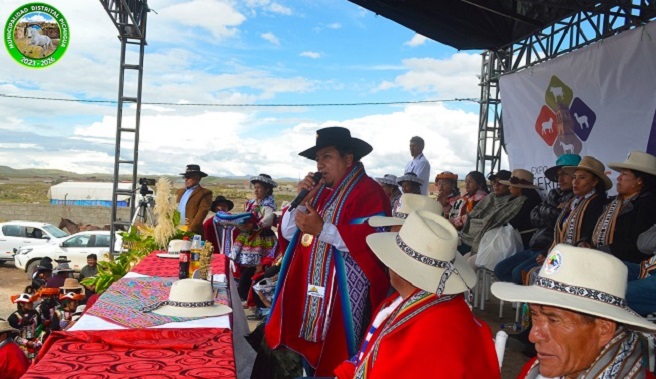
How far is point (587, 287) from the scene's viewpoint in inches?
67.9

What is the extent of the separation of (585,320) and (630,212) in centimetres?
304

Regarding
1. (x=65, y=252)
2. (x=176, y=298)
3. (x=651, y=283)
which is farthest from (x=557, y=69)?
(x=65, y=252)

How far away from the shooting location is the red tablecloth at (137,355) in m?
2.01

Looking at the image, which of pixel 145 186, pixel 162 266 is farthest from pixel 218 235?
pixel 162 266

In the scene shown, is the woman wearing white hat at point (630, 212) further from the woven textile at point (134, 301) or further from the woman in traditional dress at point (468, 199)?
the woven textile at point (134, 301)

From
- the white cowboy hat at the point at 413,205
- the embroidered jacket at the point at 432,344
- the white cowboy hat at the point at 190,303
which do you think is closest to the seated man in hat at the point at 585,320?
the embroidered jacket at the point at 432,344

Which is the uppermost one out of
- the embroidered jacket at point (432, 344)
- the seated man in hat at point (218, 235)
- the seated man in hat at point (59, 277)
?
the embroidered jacket at point (432, 344)

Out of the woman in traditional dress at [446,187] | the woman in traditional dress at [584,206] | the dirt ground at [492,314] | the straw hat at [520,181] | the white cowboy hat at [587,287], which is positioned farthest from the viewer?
the woman in traditional dress at [446,187]

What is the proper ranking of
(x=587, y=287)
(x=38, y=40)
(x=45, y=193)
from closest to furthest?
(x=587, y=287) < (x=38, y=40) < (x=45, y=193)

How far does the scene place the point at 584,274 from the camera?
1.74 metres

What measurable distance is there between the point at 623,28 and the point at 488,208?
2.68 meters

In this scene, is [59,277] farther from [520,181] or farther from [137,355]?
[137,355]

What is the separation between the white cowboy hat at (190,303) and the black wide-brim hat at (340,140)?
124cm

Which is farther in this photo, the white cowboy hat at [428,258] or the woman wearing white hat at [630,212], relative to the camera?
the woman wearing white hat at [630,212]
